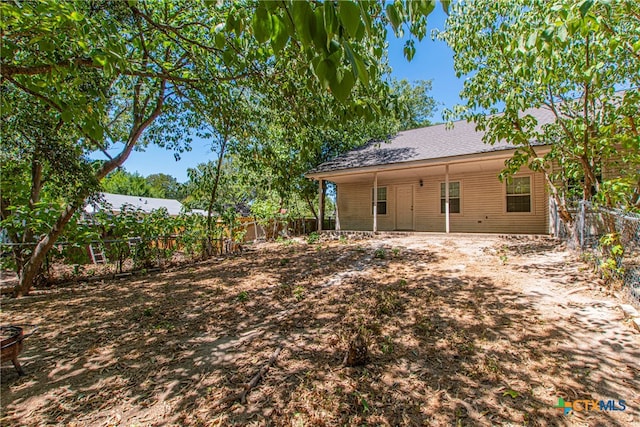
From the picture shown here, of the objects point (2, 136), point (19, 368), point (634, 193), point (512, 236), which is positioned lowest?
point (19, 368)

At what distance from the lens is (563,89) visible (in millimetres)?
5438

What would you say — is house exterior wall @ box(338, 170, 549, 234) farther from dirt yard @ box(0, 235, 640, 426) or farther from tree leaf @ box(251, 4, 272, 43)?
tree leaf @ box(251, 4, 272, 43)

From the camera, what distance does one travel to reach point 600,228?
562 cm

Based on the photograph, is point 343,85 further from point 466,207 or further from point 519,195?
point 466,207

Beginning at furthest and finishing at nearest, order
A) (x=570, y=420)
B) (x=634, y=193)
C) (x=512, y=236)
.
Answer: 1. (x=512, y=236)
2. (x=634, y=193)
3. (x=570, y=420)

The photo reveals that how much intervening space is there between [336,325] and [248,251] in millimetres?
7229

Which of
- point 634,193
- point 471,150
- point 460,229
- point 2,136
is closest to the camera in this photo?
point 634,193

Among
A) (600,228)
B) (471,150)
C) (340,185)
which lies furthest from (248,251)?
(600,228)

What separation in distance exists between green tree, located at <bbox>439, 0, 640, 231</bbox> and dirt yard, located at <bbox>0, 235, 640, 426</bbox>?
6.09 feet

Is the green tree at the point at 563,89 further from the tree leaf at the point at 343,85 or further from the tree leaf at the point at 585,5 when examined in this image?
the tree leaf at the point at 343,85

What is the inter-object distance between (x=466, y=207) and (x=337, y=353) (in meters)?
10.4

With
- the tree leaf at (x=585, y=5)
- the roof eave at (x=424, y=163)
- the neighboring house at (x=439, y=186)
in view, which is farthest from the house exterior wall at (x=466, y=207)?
the tree leaf at (x=585, y=5)

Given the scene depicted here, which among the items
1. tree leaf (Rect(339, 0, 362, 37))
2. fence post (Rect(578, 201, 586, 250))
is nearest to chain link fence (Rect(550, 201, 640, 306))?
fence post (Rect(578, 201, 586, 250))

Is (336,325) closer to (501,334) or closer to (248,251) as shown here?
(501,334)
